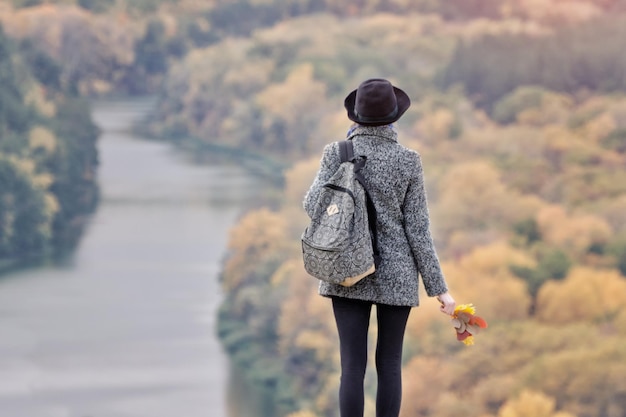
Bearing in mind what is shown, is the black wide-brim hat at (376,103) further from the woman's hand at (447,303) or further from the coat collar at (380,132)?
the woman's hand at (447,303)

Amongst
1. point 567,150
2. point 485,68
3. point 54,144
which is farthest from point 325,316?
point 485,68

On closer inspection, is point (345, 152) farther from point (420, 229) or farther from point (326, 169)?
point (420, 229)

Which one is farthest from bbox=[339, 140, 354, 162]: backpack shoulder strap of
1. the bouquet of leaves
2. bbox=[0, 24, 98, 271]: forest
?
bbox=[0, 24, 98, 271]: forest

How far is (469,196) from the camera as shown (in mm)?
30625

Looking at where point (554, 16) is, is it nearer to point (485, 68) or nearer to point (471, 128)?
point (485, 68)

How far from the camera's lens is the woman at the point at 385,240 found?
2439 mm

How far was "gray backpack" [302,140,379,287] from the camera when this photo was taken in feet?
7.71

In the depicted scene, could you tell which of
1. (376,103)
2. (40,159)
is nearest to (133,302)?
(40,159)

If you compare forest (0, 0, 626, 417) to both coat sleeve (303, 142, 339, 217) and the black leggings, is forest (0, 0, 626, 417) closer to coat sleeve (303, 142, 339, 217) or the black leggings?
the black leggings

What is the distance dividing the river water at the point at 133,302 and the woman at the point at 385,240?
19.6m

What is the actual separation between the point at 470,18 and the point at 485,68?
11.2ft

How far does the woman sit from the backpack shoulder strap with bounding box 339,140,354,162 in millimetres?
11

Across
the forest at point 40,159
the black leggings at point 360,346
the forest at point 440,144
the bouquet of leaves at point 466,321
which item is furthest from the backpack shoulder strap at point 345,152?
the forest at point 40,159

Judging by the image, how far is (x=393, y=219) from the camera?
97.3 inches
